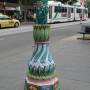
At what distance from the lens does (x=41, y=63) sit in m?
5.18

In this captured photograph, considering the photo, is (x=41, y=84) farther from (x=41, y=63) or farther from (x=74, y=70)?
(x=74, y=70)

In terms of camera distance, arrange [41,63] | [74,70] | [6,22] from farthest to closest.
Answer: [6,22] → [74,70] → [41,63]

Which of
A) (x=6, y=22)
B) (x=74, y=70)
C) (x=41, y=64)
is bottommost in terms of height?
(x=6, y=22)

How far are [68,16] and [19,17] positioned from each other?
9.03m

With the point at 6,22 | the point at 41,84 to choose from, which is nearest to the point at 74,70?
the point at 41,84

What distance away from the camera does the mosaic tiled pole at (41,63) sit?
16.8ft

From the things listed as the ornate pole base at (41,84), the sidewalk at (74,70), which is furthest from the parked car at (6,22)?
the ornate pole base at (41,84)

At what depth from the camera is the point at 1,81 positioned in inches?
349

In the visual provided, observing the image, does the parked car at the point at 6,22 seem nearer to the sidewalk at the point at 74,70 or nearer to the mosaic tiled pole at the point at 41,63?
the sidewalk at the point at 74,70

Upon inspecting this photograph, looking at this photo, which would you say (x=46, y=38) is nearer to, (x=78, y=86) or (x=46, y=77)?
(x=46, y=77)

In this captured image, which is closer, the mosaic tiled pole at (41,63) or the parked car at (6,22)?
the mosaic tiled pole at (41,63)

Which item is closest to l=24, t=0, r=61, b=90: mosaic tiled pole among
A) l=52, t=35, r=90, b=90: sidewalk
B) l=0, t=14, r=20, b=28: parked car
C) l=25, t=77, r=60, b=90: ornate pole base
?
l=25, t=77, r=60, b=90: ornate pole base

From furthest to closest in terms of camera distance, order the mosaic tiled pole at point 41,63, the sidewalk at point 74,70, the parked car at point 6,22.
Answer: the parked car at point 6,22 → the sidewalk at point 74,70 → the mosaic tiled pole at point 41,63

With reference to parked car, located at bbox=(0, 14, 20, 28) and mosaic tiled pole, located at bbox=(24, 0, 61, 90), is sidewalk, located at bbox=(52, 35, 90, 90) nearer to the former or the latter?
mosaic tiled pole, located at bbox=(24, 0, 61, 90)
